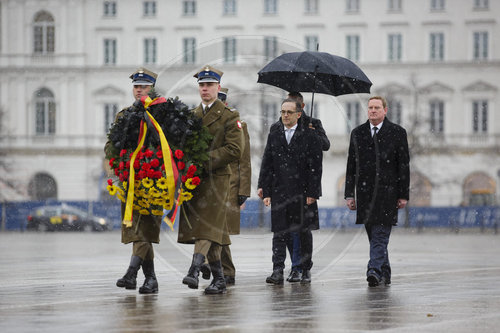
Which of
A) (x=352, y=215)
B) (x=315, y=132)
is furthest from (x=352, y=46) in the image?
(x=315, y=132)

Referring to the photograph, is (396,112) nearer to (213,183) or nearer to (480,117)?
(480,117)

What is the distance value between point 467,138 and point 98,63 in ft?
77.4

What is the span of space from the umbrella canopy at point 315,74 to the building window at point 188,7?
185 feet

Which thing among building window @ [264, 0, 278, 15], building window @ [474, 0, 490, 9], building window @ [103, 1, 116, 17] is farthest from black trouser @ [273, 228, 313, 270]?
building window @ [103, 1, 116, 17]

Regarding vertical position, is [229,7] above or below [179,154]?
above

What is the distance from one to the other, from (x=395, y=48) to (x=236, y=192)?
56449 mm

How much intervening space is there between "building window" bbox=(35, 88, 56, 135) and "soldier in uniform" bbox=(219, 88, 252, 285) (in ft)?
192

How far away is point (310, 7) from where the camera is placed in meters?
68.4

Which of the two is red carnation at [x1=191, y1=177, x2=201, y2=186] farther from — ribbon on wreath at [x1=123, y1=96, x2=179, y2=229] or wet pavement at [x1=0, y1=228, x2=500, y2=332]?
wet pavement at [x1=0, y1=228, x2=500, y2=332]

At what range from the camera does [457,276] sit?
45.9 feet

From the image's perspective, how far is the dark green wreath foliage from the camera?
1048 cm

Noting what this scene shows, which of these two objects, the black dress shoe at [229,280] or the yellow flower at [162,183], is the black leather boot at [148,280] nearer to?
the yellow flower at [162,183]

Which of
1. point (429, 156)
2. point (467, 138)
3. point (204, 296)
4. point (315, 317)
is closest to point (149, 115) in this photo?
point (204, 296)

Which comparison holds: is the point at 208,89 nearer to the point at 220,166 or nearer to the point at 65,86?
the point at 220,166
